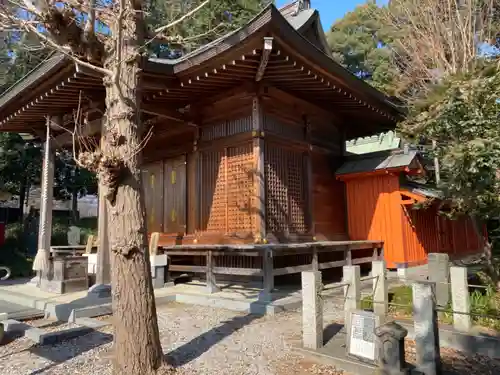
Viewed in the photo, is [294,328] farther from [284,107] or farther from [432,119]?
[284,107]

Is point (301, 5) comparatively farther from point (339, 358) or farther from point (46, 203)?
point (339, 358)

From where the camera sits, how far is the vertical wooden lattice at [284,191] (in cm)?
804

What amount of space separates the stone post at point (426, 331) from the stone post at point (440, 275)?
234 cm

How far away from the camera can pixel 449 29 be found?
862cm

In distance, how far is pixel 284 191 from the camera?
8.42 meters

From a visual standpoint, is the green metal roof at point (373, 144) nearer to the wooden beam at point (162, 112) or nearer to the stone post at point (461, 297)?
the wooden beam at point (162, 112)

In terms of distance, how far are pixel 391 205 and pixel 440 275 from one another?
3.96 metres

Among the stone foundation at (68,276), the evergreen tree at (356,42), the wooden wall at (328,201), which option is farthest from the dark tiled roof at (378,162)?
the evergreen tree at (356,42)

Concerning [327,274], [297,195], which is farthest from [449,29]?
[327,274]

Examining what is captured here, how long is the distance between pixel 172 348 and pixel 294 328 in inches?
66.0

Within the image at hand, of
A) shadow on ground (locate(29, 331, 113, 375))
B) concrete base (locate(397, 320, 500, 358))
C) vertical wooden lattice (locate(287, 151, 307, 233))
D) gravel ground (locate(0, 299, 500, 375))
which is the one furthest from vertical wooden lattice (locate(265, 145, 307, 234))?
concrete base (locate(397, 320, 500, 358))

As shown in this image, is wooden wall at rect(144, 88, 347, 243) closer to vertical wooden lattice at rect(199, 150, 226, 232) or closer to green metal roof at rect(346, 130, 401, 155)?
vertical wooden lattice at rect(199, 150, 226, 232)

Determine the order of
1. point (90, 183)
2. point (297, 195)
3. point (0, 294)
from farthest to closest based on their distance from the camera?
point (90, 183)
point (297, 195)
point (0, 294)

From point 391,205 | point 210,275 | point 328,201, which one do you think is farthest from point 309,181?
point 210,275
